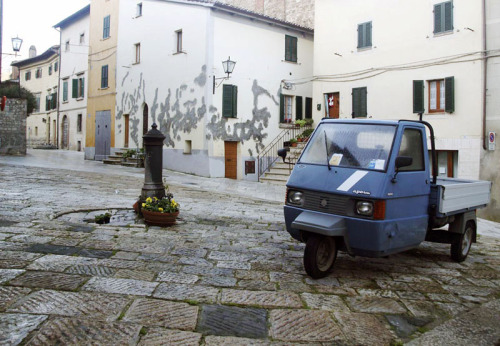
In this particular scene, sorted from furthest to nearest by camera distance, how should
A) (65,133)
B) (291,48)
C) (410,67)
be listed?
(65,133) → (291,48) → (410,67)

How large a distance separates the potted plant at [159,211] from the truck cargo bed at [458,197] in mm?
3914

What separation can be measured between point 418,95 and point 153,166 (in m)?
11.9

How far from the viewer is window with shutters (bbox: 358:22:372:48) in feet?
58.4

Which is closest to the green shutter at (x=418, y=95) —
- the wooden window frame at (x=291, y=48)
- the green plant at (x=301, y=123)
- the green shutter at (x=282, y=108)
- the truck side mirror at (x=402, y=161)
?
the green plant at (x=301, y=123)

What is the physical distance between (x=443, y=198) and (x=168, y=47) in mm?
16802

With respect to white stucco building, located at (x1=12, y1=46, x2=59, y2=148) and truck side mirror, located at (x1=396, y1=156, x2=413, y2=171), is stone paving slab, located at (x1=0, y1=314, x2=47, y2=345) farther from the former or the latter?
white stucco building, located at (x1=12, y1=46, x2=59, y2=148)

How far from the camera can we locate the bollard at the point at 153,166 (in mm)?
7641

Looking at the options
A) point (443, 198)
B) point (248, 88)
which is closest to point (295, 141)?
point (248, 88)

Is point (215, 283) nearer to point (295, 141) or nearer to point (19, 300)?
point (19, 300)

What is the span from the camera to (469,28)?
586 inches

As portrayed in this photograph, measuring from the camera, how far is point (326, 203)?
484cm

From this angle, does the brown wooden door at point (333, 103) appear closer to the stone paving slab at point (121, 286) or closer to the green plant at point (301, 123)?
the green plant at point (301, 123)

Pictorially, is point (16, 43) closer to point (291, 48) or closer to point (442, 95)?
point (291, 48)

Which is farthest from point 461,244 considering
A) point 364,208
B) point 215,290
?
point 215,290
